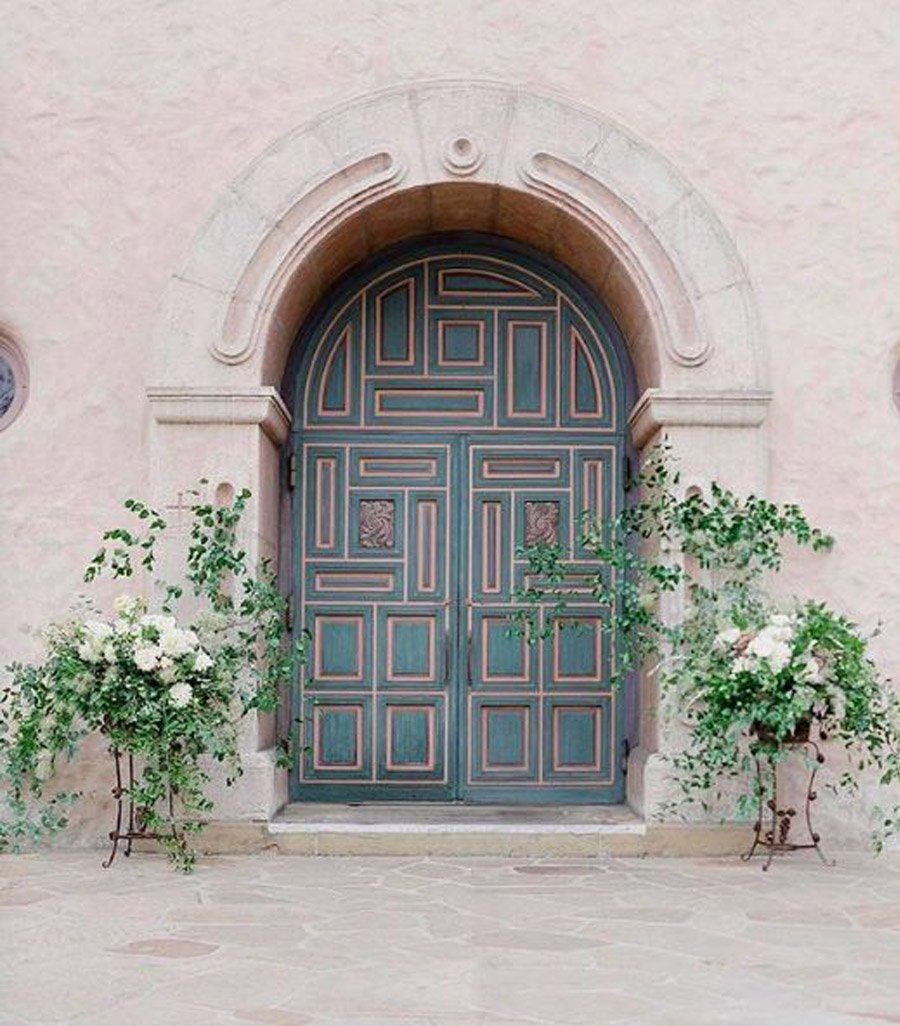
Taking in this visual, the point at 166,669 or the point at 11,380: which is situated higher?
A: the point at 11,380

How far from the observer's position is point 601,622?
764cm

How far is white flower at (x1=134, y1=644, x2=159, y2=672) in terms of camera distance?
6254 mm

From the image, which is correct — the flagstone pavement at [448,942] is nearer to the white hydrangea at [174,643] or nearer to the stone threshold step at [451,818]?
the stone threshold step at [451,818]

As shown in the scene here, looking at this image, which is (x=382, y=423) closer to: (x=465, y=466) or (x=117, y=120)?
(x=465, y=466)

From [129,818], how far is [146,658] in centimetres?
98

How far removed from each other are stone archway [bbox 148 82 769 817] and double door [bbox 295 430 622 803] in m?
0.54

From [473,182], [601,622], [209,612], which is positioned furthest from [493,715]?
[473,182]

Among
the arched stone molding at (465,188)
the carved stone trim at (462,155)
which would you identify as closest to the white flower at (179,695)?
the arched stone molding at (465,188)

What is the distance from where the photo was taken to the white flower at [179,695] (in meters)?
6.27

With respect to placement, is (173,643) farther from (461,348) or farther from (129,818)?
(461,348)

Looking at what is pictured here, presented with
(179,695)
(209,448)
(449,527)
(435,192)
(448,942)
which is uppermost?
(435,192)

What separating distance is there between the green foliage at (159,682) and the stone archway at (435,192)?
24 cm

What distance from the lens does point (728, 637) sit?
254 inches

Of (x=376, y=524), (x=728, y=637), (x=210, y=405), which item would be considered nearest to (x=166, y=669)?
(x=210, y=405)
